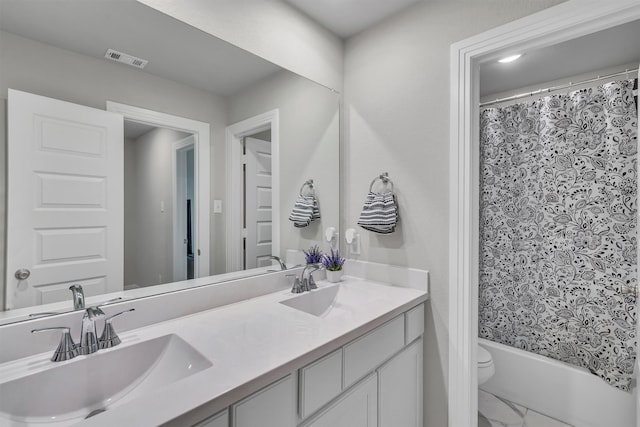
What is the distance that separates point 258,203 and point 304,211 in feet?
0.99

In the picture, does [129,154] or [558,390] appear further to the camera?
[558,390]

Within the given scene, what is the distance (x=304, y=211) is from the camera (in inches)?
69.8

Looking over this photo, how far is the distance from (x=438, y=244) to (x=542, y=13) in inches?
41.2

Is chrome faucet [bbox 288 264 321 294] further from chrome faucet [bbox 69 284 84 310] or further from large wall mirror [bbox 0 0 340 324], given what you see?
chrome faucet [bbox 69 284 84 310]

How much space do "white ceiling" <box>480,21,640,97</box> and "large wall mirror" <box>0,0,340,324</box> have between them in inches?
56.8

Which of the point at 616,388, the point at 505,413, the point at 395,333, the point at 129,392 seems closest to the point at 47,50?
the point at 129,392

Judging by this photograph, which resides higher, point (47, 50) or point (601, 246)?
point (47, 50)

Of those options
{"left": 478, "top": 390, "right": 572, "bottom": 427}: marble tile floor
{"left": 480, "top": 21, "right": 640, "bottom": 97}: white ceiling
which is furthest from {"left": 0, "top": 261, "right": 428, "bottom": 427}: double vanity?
{"left": 480, "top": 21, "right": 640, "bottom": 97}: white ceiling

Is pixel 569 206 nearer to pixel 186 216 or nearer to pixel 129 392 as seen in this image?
pixel 186 216

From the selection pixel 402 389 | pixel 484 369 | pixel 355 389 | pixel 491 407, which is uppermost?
pixel 355 389

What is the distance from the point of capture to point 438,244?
1534 mm

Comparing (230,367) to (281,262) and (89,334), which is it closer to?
(89,334)

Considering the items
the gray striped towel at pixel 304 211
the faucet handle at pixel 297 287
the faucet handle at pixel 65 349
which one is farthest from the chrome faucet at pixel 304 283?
the faucet handle at pixel 65 349

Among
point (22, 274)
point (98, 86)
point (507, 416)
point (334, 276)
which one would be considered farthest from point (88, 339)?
point (507, 416)
